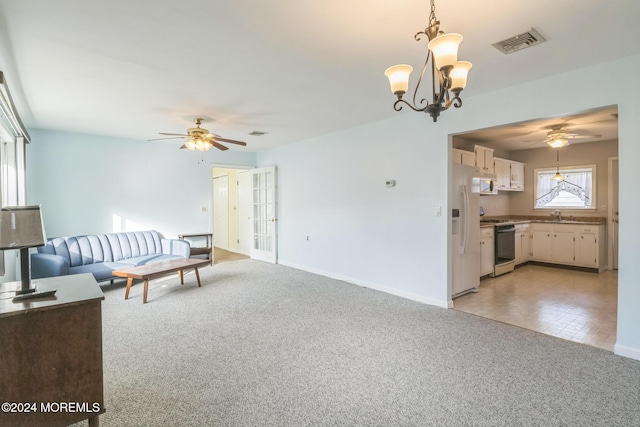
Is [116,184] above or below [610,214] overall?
above

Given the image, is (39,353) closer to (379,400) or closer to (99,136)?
(379,400)

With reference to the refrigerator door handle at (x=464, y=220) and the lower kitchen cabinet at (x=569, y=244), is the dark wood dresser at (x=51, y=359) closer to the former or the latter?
the refrigerator door handle at (x=464, y=220)

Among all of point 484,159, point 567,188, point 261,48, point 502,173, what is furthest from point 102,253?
point 567,188

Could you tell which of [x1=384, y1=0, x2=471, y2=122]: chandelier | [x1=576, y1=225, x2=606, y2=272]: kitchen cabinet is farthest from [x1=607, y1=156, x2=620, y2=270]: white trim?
[x1=384, y1=0, x2=471, y2=122]: chandelier

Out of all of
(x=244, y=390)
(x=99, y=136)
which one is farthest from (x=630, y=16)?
(x=99, y=136)

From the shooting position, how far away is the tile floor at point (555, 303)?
317 cm

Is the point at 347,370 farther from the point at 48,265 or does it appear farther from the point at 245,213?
the point at 245,213

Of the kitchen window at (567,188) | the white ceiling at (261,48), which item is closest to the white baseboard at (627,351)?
the white ceiling at (261,48)

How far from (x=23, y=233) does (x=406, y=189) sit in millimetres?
3863

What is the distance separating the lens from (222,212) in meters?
8.78

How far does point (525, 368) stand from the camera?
8.05 ft

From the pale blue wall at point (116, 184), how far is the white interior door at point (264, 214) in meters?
0.88

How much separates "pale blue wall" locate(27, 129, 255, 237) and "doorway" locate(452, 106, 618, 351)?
5.14 meters

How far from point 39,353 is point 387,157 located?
4.11 metres
